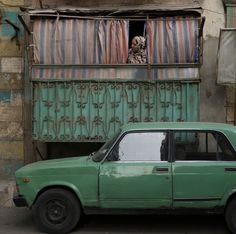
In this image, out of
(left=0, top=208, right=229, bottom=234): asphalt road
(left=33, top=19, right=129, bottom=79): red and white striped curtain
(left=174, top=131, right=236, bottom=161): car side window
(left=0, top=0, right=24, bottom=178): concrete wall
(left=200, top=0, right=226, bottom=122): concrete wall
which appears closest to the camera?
(left=174, top=131, right=236, bottom=161): car side window

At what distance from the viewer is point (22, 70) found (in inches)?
406

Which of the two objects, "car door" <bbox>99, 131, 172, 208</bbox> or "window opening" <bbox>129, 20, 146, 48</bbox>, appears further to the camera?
"window opening" <bbox>129, 20, 146, 48</bbox>

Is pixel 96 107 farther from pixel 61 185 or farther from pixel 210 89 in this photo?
pixel 61 185

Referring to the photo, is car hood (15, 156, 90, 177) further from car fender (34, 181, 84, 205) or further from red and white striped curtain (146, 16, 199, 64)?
red and white striped curtain (146, 16, 199, 64)

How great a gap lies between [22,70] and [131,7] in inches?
102

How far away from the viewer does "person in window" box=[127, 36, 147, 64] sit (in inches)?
382

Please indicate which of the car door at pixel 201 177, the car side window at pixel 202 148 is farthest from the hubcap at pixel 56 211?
the car side window at pixel 202 148

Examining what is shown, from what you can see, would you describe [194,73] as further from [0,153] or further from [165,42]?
[0,153]

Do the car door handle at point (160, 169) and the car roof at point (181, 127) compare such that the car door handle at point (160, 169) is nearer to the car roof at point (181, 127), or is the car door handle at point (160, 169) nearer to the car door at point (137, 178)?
the car door at point (137, 178)

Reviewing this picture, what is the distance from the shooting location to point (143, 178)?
664cm

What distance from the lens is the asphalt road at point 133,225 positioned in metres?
7.09

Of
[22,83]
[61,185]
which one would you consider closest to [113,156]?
[61,185]

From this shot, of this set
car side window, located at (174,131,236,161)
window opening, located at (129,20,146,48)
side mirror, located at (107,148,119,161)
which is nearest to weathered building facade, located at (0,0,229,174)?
window opening, located at (129,20,146,48)

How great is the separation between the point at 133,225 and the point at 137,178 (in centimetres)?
109
